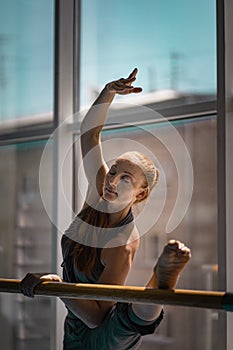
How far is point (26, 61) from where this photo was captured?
13.9 feet

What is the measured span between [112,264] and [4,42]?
2.18m

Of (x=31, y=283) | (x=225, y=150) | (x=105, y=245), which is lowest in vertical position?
(x=31, y=283)

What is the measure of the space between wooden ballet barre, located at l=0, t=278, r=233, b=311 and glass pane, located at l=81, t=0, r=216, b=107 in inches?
54.5

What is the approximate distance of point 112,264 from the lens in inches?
98.7

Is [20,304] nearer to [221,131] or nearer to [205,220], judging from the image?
[205,220]

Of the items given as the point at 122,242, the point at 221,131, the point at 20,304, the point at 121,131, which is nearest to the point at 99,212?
the point at 122,242

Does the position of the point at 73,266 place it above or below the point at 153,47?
below

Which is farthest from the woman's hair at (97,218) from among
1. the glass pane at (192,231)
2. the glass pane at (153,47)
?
the glass pane at (153,47)

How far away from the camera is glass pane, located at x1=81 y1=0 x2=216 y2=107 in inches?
133

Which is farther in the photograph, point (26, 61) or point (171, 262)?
point (26, 61)

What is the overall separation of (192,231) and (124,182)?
3.23 feet

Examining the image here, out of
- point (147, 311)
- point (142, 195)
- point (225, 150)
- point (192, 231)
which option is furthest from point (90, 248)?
point (192, 231)

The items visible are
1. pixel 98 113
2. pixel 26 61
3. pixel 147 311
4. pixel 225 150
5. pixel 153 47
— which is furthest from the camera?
pixel 26 61

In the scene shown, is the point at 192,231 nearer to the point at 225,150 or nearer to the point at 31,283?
the point at 225,150
